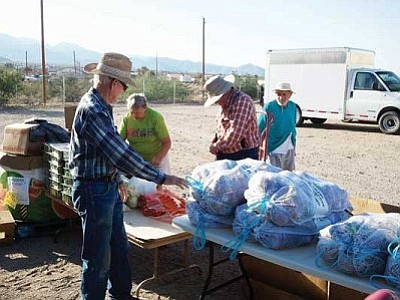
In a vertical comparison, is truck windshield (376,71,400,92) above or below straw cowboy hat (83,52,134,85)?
above

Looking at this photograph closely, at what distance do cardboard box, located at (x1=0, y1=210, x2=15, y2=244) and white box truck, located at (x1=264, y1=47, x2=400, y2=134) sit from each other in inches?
498

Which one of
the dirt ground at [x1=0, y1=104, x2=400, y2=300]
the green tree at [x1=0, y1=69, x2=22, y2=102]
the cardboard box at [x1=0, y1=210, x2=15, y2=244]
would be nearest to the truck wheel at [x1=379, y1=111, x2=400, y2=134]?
the dirt ground at [x1=0, y1=104, x2=400, y2=300]

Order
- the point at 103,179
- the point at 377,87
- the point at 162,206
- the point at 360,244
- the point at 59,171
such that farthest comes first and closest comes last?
the point at 377,87 < the point at 59,171 < the point at 162,206 < the point at 103,179 < the point at 360,244

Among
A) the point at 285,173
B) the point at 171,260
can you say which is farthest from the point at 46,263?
the point at 285,173

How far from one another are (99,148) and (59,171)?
2041 millimetres

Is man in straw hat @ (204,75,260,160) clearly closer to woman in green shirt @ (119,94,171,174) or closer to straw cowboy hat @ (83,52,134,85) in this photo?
woman in green shirt @ (119,94,171,174)

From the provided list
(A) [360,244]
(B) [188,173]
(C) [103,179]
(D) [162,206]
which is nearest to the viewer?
(A) [360,244]

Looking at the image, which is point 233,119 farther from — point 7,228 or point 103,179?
point 7,228

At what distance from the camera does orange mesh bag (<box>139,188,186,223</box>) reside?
4.42 m

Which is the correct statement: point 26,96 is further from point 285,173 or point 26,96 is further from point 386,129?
point 285,173

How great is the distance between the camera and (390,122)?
51.2ft

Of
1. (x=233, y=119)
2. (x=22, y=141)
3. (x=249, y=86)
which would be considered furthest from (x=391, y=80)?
(x=249, y=86)

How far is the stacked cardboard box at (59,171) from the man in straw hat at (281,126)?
227cm

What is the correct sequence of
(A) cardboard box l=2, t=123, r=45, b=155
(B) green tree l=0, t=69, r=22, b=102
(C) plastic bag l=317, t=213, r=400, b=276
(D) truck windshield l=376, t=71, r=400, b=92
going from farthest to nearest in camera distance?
(B) green tree l=0, t=69, r=22, b=102, (D) truck windshield l=376, t=71, r=400, b=92, (A) cardboard box l=2, t=123, r=45, b=155, (C) plastic bag l=317, t=213, r=400, b=276
